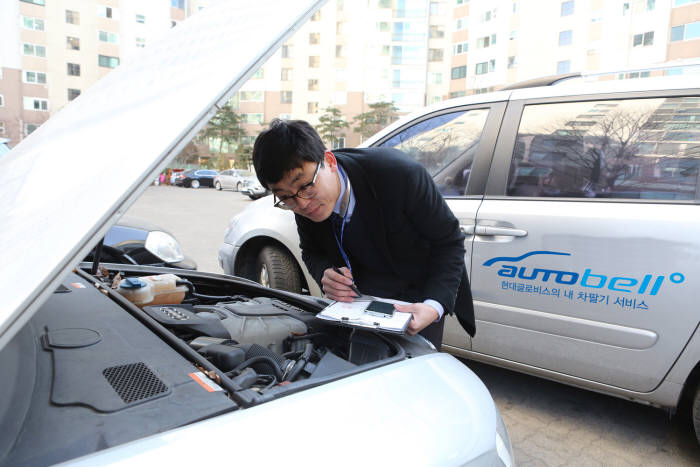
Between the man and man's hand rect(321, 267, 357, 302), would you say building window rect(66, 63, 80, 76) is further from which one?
man's hand rect(321, 267, 357, 302)

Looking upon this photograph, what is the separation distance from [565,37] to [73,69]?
43.8 m

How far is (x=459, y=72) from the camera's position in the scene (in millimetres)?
48031

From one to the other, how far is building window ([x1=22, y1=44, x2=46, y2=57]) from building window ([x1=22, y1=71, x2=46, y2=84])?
5.17 feet

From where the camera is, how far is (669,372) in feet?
6.76

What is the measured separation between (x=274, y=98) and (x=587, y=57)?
3056 centimetres

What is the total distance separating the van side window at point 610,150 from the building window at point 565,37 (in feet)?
136

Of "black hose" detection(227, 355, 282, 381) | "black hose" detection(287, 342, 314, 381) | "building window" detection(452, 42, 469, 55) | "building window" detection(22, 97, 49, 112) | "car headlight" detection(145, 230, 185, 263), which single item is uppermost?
"building window" detection(452, 42, 469, 55)

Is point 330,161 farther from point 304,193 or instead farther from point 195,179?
point 195,179

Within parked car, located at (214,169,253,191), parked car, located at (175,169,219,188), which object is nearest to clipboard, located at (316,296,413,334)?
parked car, located at (214,169,253,191)

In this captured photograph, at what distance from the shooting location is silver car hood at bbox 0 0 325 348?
0.67m

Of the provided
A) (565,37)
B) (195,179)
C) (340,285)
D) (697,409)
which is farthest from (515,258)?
(565,37)

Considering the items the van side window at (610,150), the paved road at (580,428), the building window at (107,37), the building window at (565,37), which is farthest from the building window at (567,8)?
the paved road at (580,428)

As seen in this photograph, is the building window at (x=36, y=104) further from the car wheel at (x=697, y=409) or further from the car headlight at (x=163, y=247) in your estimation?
the car wheel at (x=697, y=409)

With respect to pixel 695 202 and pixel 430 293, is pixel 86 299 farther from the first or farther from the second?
pixel 695 202
